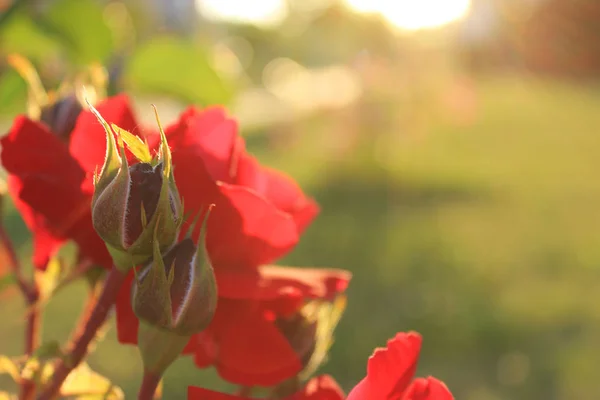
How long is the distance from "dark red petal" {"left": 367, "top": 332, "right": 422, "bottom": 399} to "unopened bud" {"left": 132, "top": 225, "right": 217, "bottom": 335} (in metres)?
0.04

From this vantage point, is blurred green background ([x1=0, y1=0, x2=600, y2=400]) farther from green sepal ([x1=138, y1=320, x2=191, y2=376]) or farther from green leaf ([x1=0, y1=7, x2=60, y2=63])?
green sepal ([x1=138, y1=320, x2=191, y2=376])

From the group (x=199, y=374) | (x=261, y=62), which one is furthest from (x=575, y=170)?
(x=261, y=62)

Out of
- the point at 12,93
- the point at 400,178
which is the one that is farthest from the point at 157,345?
the point at 400,178

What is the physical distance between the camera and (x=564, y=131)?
6.17 m

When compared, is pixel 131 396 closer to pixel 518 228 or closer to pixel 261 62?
pixel 518 228

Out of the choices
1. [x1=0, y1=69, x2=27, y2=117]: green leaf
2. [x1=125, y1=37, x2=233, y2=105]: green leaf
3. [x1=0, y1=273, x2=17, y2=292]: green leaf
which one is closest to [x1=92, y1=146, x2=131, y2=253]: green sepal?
[x1=0, y1=273, x2=17, y2=292]: green leaf

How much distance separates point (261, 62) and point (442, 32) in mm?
3172

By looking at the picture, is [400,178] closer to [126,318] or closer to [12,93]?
[12,93]

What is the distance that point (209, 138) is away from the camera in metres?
0.18

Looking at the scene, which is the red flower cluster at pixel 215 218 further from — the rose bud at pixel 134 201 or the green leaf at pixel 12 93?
the green leaf at pixel 12 93

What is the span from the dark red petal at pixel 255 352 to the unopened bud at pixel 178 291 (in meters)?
0.03

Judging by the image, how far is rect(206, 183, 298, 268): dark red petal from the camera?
0.17 m

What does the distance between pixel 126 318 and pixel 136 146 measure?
5 centimetres

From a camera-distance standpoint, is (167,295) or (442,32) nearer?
(167,295)
